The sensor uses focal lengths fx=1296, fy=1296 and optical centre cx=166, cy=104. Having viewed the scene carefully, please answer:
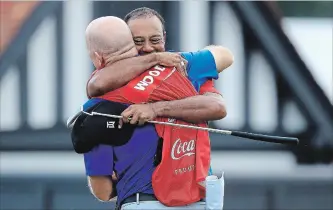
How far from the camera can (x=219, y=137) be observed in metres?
9.06

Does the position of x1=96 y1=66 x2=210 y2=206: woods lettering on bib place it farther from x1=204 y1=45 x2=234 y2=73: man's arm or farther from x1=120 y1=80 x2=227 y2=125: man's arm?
x1=204 y1=45 x2=234 y2=73: man's arm

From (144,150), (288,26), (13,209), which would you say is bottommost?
(13,209)

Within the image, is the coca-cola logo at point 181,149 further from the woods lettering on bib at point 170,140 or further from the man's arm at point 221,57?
the man's arm at point 221,57

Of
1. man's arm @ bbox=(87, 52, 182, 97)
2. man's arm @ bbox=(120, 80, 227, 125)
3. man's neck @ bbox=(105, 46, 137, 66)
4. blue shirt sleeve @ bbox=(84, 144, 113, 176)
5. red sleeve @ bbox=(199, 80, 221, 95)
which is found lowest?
blue shirt sleeve @ bbox=(84, 144, 113, 176)

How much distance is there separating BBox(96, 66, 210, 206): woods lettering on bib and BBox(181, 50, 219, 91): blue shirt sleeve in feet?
0.23

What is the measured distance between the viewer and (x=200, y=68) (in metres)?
4.52

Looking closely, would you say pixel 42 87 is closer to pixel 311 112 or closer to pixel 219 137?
pixel 219 137

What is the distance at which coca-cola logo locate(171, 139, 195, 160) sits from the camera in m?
4.41

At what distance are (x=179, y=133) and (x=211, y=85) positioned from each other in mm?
255

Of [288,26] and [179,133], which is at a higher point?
[288,26]

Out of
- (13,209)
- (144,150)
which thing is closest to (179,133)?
(144,150)

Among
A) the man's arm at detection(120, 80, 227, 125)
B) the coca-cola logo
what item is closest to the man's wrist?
the man's arm at detection(120, 80, 227, 125)

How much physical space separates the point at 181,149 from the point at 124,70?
333 mm

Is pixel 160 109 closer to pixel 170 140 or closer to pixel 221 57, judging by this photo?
pixel 170 140
